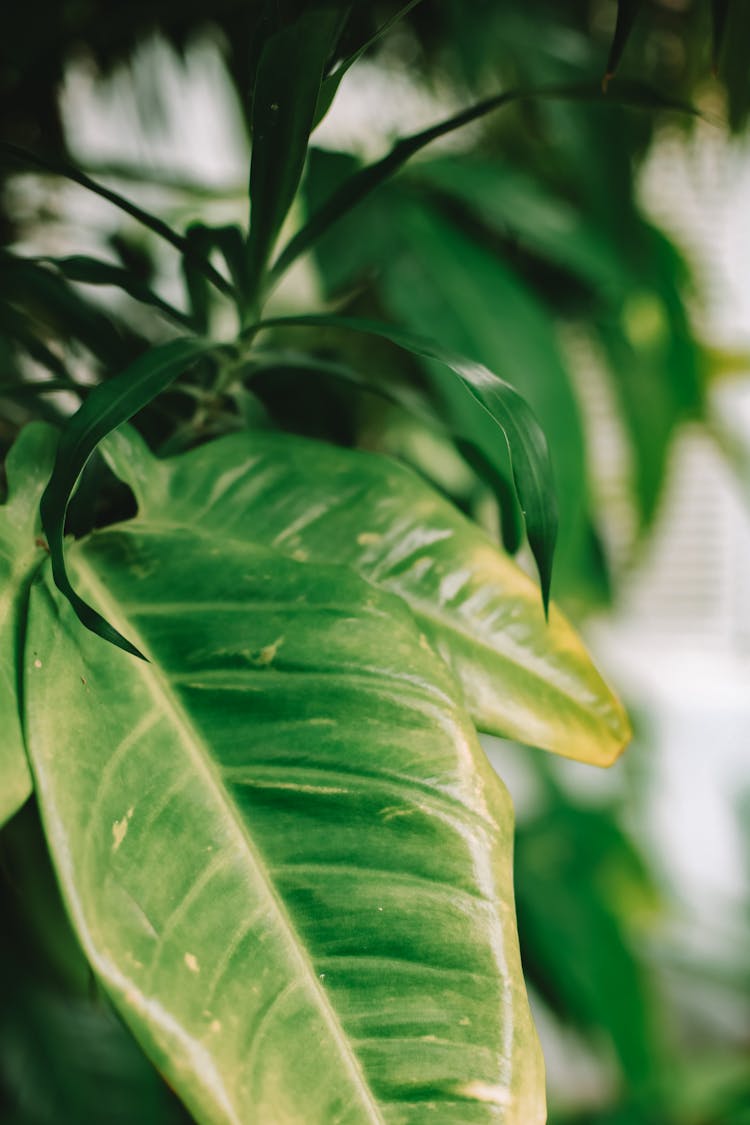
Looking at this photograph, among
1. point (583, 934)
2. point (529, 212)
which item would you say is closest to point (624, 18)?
point (529, 212)

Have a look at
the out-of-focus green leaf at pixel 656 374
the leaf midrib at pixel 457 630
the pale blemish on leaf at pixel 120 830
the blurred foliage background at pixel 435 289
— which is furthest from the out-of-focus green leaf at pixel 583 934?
the pale blemish on leaf at pixel 120 830

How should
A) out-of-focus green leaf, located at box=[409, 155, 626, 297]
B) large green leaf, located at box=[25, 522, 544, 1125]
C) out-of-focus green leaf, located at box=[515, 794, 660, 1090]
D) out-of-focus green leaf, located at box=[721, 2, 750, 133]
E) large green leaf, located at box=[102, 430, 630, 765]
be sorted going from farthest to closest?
out-of-focus green leaf, located at box=[515, 794, 660, 1090]
out-of-focus green leaf, located at box=[409, 155, 626, 297]
out-of-focus green leaf, located at box=[721, 2, 750, 133]
large green leaf, located at box=[102, 430, 630, 765]
large green leaf, located at box=[25, 522, 544, 1125]

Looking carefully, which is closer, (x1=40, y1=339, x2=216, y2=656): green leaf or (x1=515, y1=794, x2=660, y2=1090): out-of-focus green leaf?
(x1=40, y1=339, x2=216, y2=656): green leaf

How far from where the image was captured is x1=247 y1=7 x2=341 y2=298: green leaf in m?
0.29

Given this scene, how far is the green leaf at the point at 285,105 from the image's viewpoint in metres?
0.29

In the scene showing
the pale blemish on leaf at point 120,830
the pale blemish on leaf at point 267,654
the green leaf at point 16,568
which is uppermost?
the green leaf at point 16,568

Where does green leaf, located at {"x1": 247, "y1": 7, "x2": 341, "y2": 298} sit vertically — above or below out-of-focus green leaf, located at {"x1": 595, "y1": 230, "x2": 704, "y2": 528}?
above

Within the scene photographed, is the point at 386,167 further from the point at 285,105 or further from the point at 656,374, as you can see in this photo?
the point at 656,374

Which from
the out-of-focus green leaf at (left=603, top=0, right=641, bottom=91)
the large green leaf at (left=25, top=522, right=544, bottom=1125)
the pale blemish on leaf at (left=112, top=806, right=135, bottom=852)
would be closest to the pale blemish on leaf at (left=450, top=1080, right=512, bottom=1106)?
the large green leaf at (left=25, top=522, right=544, bottom=1125)

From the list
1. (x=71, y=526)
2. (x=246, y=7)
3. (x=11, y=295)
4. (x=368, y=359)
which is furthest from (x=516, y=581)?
(x=246, y=7)

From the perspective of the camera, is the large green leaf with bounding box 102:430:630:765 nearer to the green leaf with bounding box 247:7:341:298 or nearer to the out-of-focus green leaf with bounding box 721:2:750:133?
the green leaf with bounding box 247:7:341:298

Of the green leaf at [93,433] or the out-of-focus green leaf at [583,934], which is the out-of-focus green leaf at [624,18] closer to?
the green leaf at [93,433]

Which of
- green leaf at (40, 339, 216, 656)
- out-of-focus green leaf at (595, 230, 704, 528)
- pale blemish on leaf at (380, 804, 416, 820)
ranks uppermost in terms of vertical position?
green leaf at (40, 339, 216, 656)

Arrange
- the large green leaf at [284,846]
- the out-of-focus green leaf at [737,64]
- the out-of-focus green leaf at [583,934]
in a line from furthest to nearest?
the out-of-focus green leaf at [583,934]
the out-of-focus green leaf at [737,64]
the large green leaf at [284,846]
